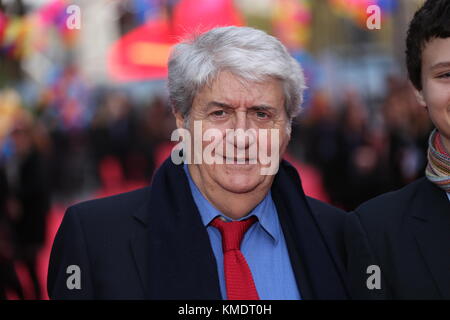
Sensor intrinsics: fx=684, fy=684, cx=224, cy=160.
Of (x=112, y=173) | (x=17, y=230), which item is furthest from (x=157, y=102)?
(x=17, y=230)

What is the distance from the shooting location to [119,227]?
6.73 feet

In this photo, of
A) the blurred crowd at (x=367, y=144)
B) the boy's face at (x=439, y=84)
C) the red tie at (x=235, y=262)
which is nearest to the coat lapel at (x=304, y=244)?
the red tie at (x=235, y=262)

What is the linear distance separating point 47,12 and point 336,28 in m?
6.54

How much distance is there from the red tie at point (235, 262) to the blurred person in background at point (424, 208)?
0.41m

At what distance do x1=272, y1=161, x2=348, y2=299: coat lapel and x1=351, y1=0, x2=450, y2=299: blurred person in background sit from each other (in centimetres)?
15

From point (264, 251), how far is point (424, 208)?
1.76 ft

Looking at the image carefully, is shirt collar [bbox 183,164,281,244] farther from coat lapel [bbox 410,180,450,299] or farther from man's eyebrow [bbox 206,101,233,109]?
coat lapel [bbox 410,180,450,299]

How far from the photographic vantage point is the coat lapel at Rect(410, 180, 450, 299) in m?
2.06

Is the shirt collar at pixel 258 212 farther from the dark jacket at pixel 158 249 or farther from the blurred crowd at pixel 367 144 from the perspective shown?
the blurred crowd at pixel 367 144

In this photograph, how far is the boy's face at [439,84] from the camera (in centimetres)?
204

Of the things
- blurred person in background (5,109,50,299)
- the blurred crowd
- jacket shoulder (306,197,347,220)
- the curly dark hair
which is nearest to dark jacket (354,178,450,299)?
jacket shoulder (306,197,347,220)

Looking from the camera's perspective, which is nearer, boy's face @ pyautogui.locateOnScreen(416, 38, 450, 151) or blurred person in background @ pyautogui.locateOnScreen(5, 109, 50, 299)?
boy's face @ pyautogui.locateOnScreen(416, 38, 450, 151)

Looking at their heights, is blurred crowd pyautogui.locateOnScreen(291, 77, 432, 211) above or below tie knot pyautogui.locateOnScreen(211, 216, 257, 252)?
below

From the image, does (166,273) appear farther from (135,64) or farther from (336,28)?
(336,28)
